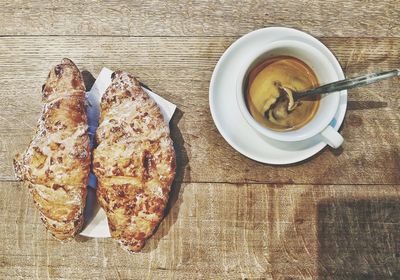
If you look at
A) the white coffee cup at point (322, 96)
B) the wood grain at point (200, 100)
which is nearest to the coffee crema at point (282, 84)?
the white coffee cup at point (322, 96)

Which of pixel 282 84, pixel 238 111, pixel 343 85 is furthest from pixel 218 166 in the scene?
pixel 343 85

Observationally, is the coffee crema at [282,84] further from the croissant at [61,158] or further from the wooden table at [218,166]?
the croissant at [61,158]

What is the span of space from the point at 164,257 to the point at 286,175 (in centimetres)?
36

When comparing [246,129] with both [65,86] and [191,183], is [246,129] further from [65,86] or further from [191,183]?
[65,86]

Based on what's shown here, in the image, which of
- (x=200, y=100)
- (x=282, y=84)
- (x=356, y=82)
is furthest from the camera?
(x=200, y=100)

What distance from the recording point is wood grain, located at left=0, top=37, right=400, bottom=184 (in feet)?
3.88

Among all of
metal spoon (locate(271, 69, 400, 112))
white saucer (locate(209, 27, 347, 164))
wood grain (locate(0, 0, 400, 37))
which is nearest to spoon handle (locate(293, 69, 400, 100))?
metal spoon (locate(271, 69, 400, 112))

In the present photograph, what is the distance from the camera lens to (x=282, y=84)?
1094 mm

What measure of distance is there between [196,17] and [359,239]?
67 centimetres

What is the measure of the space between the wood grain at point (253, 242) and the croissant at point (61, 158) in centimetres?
13

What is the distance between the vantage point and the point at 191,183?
3.89 ft

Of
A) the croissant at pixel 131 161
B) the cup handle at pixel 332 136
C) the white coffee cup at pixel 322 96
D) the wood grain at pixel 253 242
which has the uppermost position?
the white coffee cup at pixel 322 96

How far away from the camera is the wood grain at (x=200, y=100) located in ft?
3.88

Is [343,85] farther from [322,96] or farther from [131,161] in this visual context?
[131,161]
